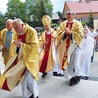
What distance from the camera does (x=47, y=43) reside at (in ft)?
22.6

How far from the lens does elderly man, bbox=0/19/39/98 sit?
15.7 feet

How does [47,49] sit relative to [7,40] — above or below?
below

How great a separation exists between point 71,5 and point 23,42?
5080cm

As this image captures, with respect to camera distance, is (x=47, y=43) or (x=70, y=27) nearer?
(x=70, y=27)

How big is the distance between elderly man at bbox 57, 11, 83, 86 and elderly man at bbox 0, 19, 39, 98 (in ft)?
4.25

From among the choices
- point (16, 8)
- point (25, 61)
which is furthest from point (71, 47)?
point (16, 8)

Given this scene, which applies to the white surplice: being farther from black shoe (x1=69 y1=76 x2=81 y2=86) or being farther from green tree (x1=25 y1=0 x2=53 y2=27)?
green tree (x1=25 y1=0 x2=53 y2=27)

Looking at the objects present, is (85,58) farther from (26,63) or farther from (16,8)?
(16,8)

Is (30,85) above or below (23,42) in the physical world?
below

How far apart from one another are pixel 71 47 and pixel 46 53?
1041 millimetres

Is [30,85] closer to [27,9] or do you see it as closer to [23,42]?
[23,42]

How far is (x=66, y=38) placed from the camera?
616 centimetres

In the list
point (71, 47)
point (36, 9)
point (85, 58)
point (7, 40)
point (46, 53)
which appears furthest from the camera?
point (36, 9)

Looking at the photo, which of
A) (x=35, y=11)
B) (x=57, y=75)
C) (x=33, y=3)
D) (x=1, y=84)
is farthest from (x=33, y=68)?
(x=33, y=3)
